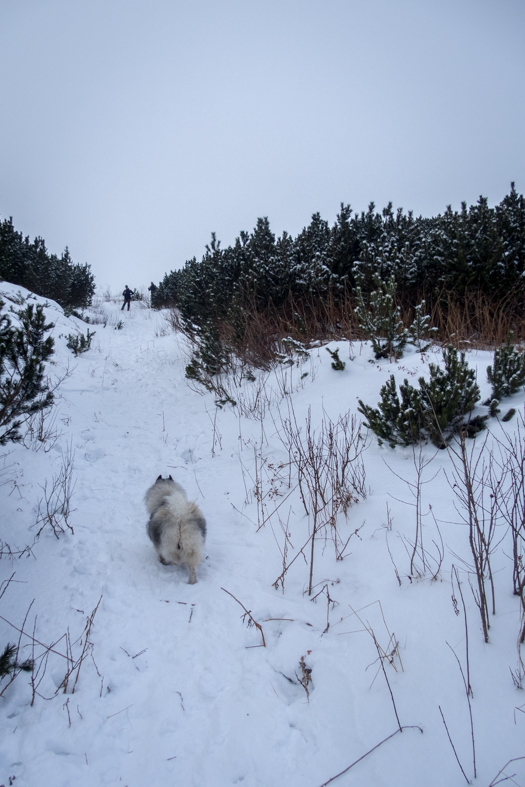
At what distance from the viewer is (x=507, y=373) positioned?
11.5 ft

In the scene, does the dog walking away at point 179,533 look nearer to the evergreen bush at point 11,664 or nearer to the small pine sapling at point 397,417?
the evergreen bush at point 11,664

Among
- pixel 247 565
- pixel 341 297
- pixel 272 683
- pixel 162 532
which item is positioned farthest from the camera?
pixel 341 297

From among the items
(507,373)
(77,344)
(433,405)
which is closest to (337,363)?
(433,405)

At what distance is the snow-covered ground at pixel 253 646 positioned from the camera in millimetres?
1448

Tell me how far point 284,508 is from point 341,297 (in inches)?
231

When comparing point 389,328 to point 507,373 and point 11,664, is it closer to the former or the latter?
point 507,373

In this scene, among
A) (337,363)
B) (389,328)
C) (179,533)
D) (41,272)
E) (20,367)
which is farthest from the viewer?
(41,272)

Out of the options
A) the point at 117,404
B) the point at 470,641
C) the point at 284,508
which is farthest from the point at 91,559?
the point at 117,404

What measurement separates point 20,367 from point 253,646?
2.94m

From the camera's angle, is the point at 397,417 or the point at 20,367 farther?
the point at 397,417

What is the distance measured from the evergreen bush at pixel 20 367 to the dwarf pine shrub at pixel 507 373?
438 cm

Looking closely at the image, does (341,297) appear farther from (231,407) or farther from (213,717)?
(213,717)

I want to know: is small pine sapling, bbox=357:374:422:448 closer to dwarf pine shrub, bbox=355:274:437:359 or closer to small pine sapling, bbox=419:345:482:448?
small pine sapling, bbox=419:345:482:448

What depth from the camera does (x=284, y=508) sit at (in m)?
3.49
